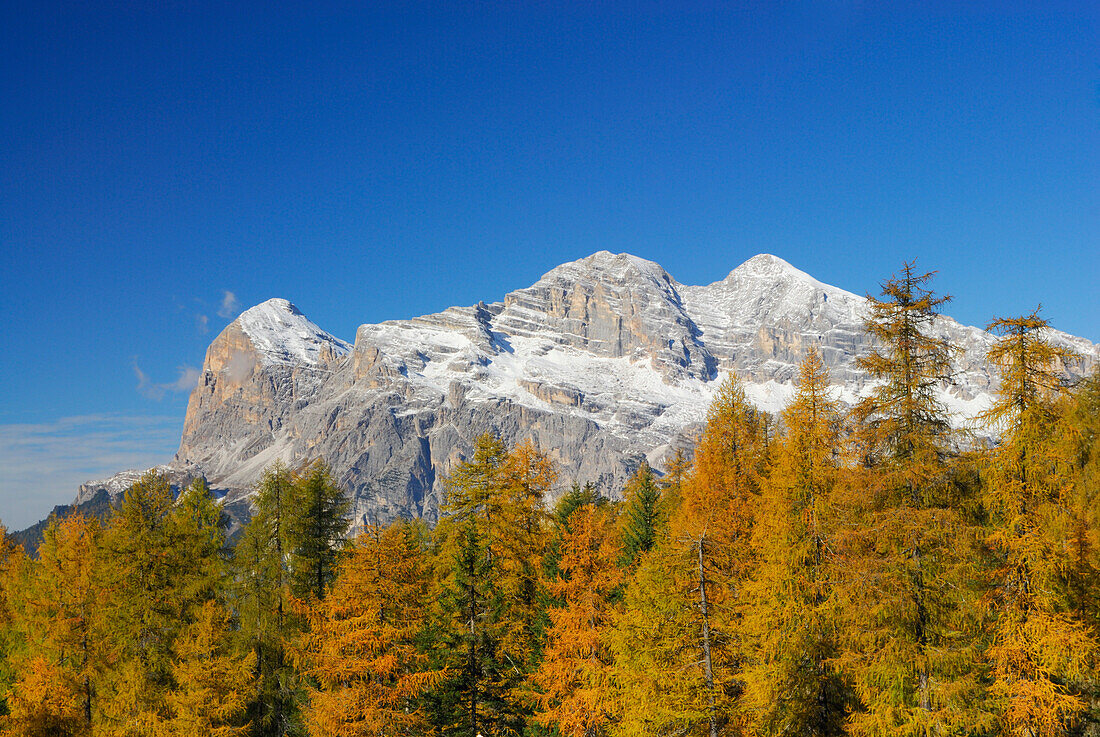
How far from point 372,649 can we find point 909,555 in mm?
16047

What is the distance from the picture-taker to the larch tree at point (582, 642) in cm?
2202

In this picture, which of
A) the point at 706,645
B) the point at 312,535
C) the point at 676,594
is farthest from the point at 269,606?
the point at 706,645

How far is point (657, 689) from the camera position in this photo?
59.2ft

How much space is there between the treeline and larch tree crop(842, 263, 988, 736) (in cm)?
6

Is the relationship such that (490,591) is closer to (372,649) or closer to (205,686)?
(372,649)

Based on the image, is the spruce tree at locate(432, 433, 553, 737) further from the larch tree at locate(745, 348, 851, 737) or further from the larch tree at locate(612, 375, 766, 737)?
the larch tree at locate(745, 348, 851, 737)

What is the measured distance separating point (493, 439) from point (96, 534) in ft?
66.4

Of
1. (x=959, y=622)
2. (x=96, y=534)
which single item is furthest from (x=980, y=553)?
(x=96, y=534)

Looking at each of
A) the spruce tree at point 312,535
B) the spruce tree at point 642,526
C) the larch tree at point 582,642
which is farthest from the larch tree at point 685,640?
the spruce tree at point 312,535

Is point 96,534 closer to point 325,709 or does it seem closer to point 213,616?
point 213,616

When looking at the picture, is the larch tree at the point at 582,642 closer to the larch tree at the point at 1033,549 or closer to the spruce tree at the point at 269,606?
the larch tree at the point at 1033,549

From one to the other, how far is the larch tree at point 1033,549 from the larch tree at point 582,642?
11357 mm

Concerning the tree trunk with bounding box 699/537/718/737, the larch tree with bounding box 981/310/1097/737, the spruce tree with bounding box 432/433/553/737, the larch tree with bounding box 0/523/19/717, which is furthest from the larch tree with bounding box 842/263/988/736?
the larch tree with bounding box 0/523/19/717

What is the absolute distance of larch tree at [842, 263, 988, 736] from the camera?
Answer: 13984mm
